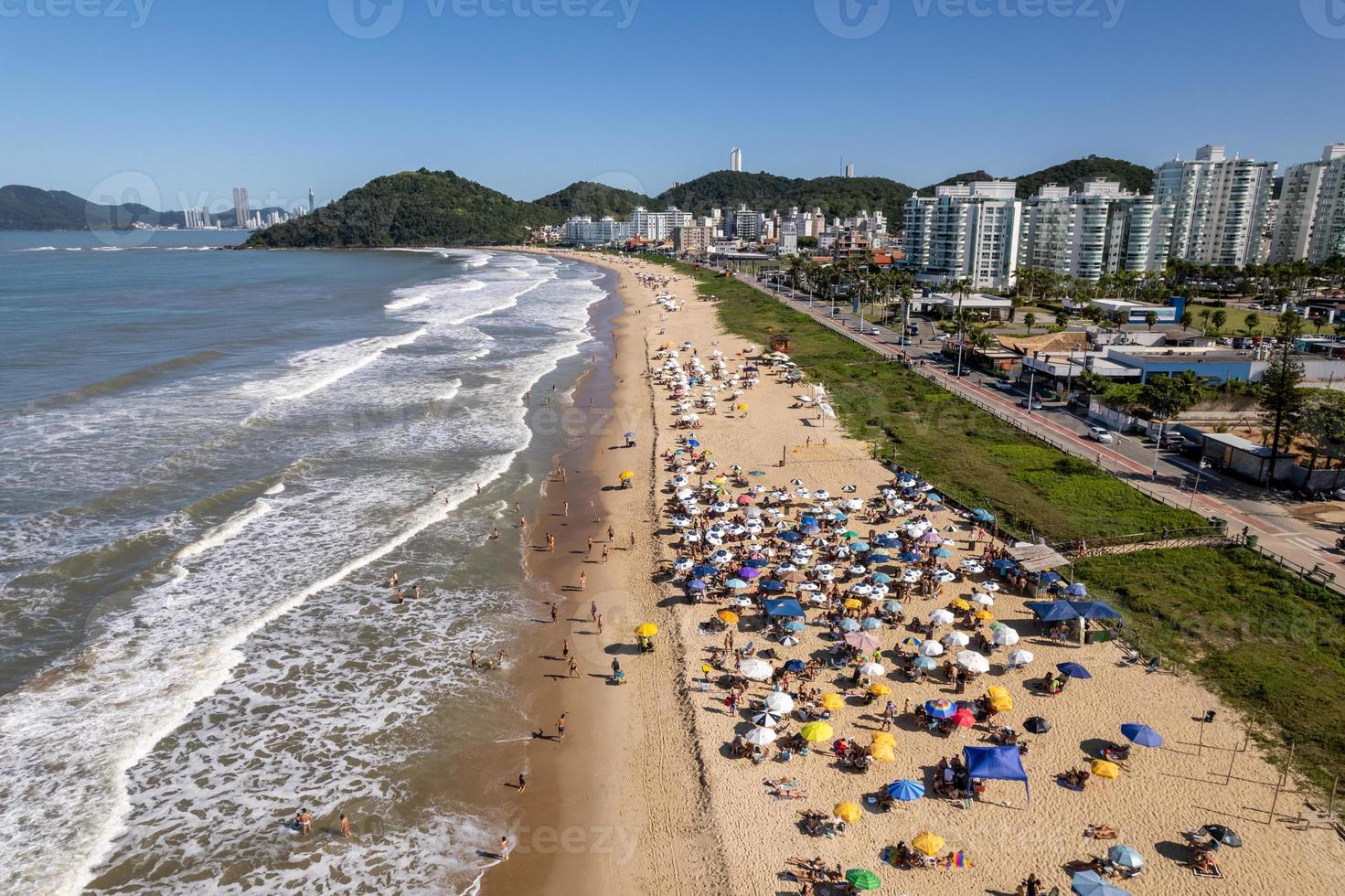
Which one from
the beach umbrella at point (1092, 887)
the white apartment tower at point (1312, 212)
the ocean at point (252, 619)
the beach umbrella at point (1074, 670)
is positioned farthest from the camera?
the white apartment tower at point (1312, 212)

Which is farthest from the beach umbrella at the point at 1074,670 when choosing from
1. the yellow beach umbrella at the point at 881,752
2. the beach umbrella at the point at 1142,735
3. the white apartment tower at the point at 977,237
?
the white apartment tower at the point at 977,237

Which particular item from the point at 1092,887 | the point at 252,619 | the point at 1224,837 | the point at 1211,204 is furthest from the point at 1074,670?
the point at 1211,204

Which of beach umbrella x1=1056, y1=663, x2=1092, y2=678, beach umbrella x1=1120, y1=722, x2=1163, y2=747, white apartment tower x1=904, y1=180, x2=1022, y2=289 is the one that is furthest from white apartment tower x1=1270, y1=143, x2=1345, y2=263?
beach umbrella x1=1120, y1=722, x2=1163, y2=747

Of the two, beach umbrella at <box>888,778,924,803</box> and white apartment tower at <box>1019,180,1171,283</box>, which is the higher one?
white apartment tower at <box>1019,180,1171,283</box>

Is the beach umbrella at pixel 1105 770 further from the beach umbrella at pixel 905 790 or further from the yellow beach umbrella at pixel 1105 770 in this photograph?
the beach umbrella at pixel 905 790

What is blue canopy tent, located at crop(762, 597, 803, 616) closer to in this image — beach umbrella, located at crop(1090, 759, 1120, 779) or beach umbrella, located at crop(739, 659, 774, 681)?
beach umbrella, located at crop(739, 659, 774, 681)

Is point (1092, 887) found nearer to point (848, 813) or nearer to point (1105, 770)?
point (1105, 770)
